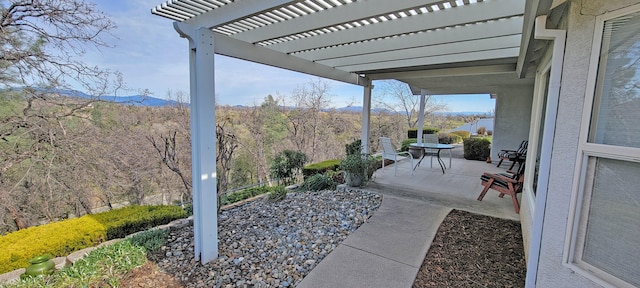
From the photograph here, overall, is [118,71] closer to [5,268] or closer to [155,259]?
[5,268]

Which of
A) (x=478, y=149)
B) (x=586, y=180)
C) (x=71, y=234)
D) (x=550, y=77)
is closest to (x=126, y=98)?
(x=71, y=234)

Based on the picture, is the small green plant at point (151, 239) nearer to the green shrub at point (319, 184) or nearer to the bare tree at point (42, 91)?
the green shrub at point (319, 184)

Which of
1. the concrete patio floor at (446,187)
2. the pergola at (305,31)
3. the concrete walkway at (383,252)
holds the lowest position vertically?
the concrete walkway at (383,252)

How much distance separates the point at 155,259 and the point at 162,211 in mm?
1623

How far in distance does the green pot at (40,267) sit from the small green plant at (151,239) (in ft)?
2.16

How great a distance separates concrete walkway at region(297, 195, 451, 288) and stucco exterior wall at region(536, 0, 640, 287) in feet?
3.46

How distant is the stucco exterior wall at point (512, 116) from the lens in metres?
7.56

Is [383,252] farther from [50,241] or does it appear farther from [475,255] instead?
[50,241]

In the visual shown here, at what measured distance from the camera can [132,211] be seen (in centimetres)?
403

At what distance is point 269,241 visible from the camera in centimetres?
303

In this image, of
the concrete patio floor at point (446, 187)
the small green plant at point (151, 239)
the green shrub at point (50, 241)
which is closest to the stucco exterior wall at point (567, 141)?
A: the concrete patio floor at point (446, 187)

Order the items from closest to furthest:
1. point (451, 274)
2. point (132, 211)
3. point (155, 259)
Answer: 1. point (451, 274)
2. point (155, 259)
3. point (132, 211)

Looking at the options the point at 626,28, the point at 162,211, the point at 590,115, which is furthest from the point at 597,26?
the point at 162,211

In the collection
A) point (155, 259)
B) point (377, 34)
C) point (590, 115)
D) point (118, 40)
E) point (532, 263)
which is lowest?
point (155, 259)
